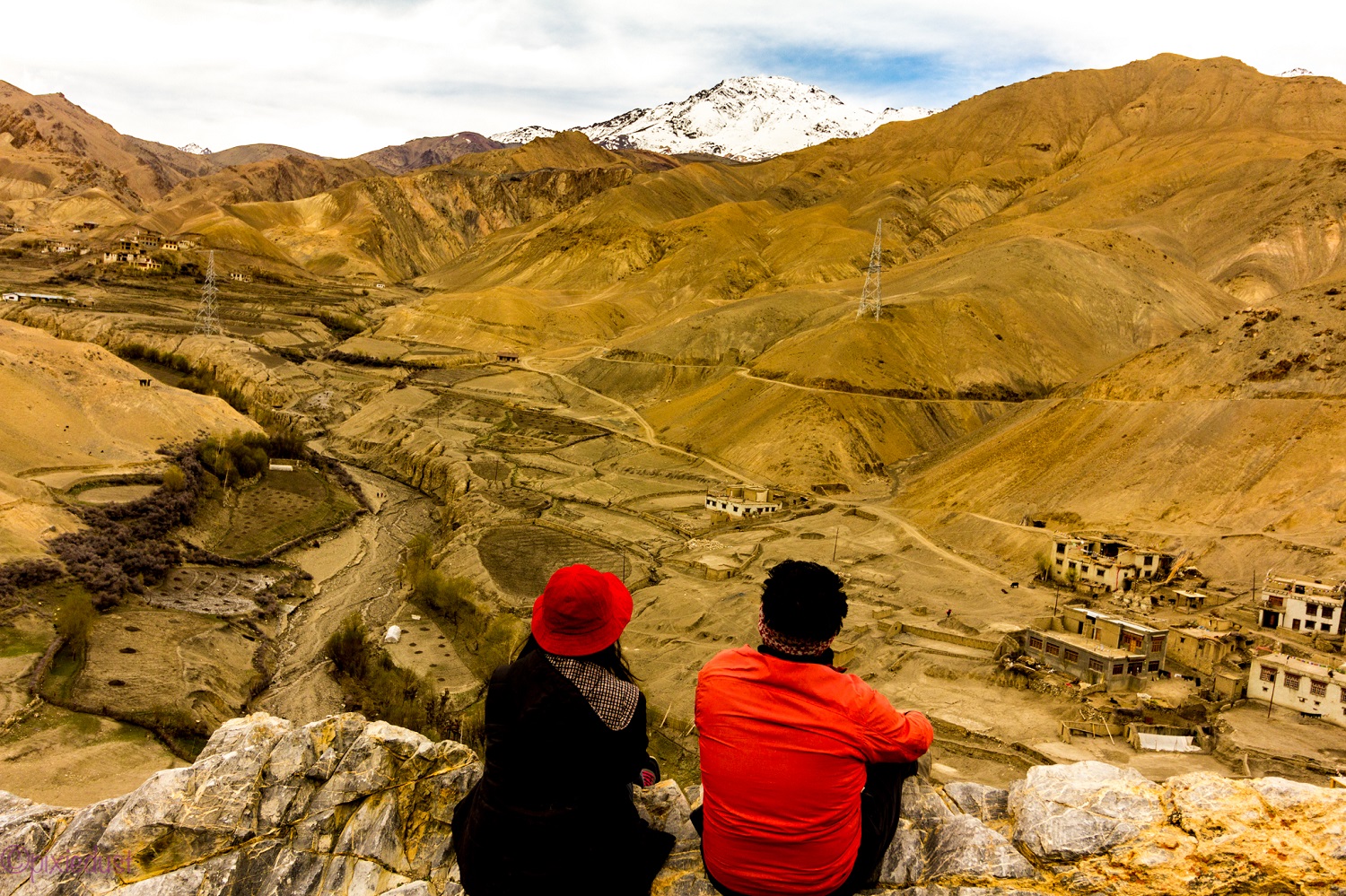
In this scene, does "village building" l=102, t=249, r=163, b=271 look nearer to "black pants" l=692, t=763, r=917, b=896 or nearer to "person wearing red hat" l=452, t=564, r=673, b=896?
"person wearing red hat" l=452, t=564, r=673, b=896

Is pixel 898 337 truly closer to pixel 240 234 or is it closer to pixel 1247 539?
pixel 1247 539

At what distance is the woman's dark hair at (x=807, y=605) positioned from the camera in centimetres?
459

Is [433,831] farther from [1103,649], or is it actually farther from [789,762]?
[1103,649]

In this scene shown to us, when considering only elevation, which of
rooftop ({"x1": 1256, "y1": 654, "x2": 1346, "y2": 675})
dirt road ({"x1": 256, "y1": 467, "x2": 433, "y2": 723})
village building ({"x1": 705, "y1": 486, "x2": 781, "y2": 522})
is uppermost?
rooftop ({"x1": 1256, "y1": 654, "x2": 1346, "y2": 675})

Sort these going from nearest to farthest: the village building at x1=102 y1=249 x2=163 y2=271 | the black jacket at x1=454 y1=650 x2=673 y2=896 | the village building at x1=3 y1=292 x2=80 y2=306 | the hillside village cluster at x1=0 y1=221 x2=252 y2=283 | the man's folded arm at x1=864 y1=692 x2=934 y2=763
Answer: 1. the man's folded arm at x1=864 y1=692 x2=934 y2=763
2. the black jacket at x1=454 y1=650 x2=673 y2=896
3. the village building at x1=3 y1=292 x2=80 y2=306
4. the village building at x1=102 y1=249 x2=163 y2=271
5. the hillside village cluster at x1=0 y1=221 x2=252 y2=283

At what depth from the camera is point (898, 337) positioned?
63.3m

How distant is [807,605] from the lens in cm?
461

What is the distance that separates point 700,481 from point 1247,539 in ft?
87.1

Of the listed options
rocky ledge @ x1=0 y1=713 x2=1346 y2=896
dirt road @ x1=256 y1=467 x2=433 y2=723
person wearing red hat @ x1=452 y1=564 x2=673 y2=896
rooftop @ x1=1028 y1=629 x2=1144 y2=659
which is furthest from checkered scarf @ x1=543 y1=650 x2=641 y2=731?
rooftop @ x1=1028 y1=629 x2=1144 y2=659

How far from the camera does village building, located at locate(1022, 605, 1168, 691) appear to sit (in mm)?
24391

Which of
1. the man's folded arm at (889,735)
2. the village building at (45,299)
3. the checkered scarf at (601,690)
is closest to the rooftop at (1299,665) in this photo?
the man's folded arm at (889,735)

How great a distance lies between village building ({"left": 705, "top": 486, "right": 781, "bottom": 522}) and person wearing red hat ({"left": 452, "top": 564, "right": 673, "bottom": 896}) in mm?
39301

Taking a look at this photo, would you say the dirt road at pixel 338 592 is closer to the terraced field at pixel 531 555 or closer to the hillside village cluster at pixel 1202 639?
the terraced field at pixel 531 555

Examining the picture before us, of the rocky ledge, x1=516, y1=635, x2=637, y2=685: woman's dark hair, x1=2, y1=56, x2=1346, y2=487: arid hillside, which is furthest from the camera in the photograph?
x1=2, y1=56, x2=1346, y2=487: arid hillside
